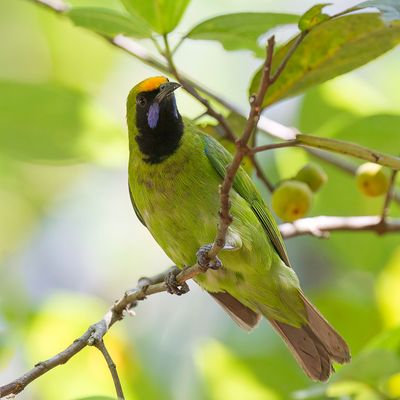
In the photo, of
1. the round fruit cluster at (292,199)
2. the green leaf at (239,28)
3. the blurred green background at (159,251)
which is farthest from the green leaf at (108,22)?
the round fruit cluster at (292,199)

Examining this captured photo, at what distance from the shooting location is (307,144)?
248cm

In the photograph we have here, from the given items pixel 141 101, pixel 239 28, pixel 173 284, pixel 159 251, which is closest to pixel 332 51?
pixel 239 28

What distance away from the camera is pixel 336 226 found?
3.28 meters

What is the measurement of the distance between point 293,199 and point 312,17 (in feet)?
2.45

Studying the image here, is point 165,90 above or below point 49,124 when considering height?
below

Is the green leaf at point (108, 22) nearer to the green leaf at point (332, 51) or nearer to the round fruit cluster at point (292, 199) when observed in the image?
the green leaf at point (332, 51)

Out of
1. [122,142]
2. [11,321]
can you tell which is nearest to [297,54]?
[122,142]

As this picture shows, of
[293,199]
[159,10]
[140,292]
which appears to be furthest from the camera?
[293,199]

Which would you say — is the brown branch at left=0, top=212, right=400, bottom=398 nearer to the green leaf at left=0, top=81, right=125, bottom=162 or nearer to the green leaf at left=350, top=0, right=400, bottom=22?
the green leaf at left=0, top=81, right=125, bottom=162

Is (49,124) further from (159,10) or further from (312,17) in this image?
(312,17)

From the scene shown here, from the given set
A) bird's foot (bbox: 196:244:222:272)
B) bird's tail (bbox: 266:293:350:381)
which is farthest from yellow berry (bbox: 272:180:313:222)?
bird's tail (bbox: 266:293:350:381)

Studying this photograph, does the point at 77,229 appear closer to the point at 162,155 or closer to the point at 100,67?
the point at 100,67

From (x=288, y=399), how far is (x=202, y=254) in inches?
36.5

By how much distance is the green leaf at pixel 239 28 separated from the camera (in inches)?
113
